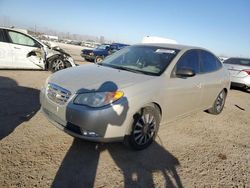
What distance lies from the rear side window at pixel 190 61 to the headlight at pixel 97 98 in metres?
1.58

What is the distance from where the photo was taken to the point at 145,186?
302cm

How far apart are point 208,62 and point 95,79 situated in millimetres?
3119

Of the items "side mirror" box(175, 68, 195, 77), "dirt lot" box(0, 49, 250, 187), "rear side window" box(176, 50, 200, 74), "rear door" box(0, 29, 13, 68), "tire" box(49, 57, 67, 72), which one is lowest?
"dirt lot" box(0, 49, 250, 187)

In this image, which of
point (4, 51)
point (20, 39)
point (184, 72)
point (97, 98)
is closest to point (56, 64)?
point (20, 39)

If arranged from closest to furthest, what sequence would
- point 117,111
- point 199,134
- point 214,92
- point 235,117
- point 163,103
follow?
point 117,111, point 163,103, point 199,134, point 214,92, point 235,117

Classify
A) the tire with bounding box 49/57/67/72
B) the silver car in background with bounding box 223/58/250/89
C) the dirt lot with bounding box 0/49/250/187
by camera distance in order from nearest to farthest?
the dirt lot with bounding box 0/49/250/187 → the tire with bounding box 49/57/67/72 → the silver car in background with bounding box 223/58/250/89

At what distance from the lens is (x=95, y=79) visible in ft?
12.1

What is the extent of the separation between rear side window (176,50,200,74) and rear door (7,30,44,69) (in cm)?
655

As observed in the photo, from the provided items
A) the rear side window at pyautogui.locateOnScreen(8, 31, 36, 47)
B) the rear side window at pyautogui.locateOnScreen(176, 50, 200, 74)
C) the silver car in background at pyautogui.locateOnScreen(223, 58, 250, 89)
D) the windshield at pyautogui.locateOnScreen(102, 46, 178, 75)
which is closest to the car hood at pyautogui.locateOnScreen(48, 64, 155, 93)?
the windshield at pyautogui.locateOnScreen(102, 46, 178, 75)

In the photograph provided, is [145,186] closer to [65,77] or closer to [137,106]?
[137,106]

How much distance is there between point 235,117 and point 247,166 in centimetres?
303

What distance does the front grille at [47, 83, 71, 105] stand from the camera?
11.3ft

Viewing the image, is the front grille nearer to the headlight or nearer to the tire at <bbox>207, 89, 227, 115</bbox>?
the headlight

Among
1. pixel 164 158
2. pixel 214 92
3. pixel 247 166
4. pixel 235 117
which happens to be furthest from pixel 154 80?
pixel 235 117
